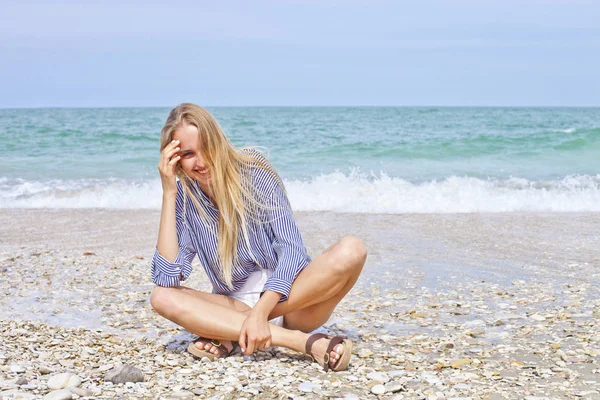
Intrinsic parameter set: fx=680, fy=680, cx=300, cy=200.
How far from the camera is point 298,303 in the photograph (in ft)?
12.7

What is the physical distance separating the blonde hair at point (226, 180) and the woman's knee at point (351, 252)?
47 cm

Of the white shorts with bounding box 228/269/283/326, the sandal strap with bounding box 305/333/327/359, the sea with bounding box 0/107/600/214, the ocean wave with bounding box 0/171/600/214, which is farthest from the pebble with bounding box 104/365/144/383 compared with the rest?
the ocean wave with bounding box 0/171/600/214

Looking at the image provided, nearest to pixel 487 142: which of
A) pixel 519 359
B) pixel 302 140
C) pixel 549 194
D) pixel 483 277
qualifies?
pixel 302 140

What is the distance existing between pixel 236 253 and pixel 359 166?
13.5m

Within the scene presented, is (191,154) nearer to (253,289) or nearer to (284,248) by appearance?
(284,248)

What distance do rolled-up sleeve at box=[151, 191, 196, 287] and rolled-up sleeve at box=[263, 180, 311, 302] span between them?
554 millimetres

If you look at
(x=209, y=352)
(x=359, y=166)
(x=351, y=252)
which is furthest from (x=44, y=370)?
(x=359, y=166)

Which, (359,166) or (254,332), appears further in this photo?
(359,166)


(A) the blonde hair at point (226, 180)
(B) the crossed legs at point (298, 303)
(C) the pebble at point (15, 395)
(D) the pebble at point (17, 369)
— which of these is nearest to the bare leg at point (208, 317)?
(B) the crossed legs at point (298, 303)

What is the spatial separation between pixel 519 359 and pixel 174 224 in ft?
7.09

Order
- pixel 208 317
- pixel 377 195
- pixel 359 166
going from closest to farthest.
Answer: pixel 208 317 → pixel 377 195 → pixel 359 166

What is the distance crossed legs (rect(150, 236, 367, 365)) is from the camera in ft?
12.4

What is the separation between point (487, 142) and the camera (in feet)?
72.3

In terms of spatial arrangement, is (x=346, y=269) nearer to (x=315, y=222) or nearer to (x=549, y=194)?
(x=315, y=222)
